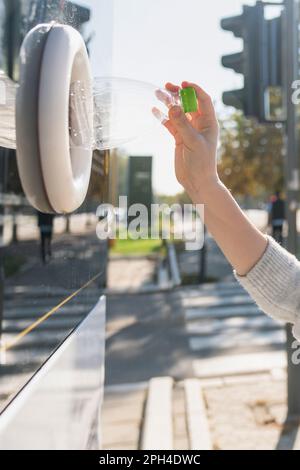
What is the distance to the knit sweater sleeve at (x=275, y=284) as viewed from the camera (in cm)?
135

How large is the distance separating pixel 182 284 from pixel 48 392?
1023cm

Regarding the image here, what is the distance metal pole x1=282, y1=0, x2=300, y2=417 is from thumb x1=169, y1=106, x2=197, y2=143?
→ 3104mm

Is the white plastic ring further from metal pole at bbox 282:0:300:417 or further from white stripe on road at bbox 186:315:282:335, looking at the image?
white stripe on road at bbox 186:315:282:335

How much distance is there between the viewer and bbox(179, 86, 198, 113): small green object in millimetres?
1273

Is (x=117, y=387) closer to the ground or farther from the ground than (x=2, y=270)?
closer to the ground

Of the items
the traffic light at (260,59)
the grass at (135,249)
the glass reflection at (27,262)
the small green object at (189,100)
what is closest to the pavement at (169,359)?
the glass reflection at (27,262)

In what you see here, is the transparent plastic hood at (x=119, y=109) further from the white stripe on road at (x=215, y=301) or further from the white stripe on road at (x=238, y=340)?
the white stripe on road at (x=215, y=301)

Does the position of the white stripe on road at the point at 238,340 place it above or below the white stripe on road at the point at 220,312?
above

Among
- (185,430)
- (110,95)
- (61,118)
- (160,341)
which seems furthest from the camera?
(160,341)

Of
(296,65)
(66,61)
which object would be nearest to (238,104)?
(296,65)

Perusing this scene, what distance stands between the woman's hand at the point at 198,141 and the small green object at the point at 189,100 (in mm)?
32

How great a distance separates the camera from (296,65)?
418cm
